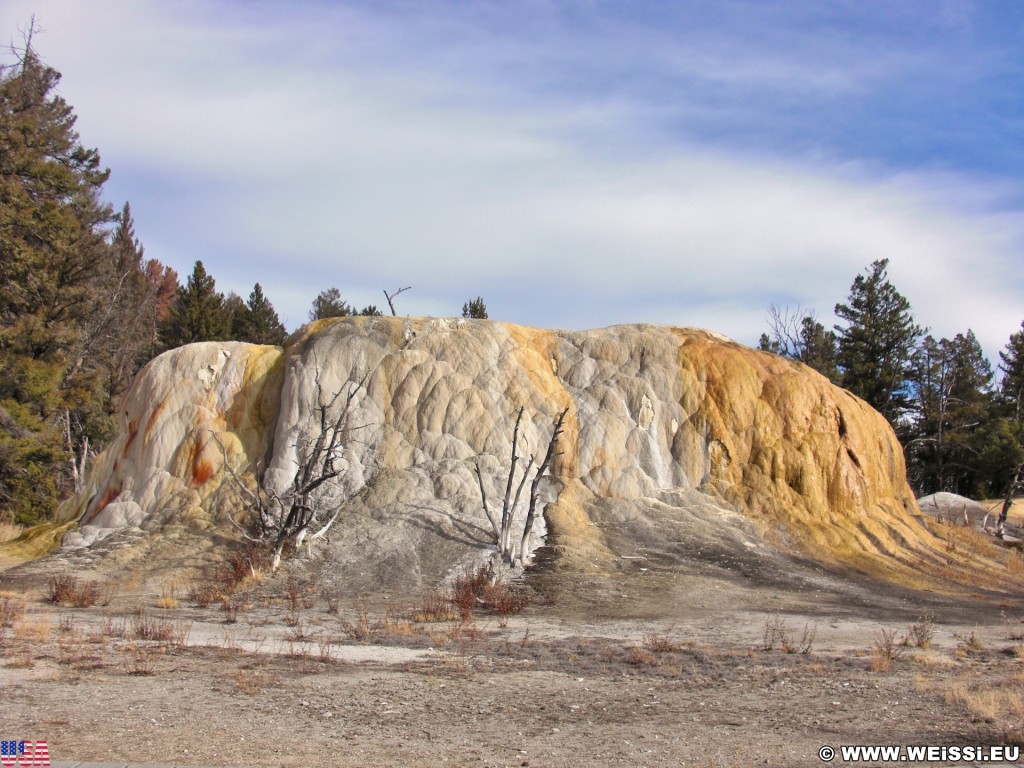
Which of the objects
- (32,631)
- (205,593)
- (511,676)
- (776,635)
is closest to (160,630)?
(32,631)

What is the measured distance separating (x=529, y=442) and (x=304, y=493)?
18.8 ft

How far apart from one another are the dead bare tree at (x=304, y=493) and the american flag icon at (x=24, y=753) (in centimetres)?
1192

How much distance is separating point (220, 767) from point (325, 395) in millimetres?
16063

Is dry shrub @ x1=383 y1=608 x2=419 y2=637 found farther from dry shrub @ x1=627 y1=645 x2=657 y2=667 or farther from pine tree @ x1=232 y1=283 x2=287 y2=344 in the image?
pine tree @ x1=232 y1=283 x2=287 y2=344

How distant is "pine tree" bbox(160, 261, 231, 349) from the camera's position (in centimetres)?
3922

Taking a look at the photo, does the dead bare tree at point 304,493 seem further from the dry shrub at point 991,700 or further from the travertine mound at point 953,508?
the travertine mound at point 953,508

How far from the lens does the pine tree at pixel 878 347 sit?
1769 inches

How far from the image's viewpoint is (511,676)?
11609mm

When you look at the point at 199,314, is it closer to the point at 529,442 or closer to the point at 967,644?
the point at 529,442

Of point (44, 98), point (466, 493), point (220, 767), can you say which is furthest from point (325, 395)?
point (44, 98)

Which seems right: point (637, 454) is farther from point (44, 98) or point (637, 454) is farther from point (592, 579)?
point (44, 98)

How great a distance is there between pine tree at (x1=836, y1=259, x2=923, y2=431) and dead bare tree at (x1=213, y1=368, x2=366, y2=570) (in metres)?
29.8

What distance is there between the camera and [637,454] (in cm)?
2331

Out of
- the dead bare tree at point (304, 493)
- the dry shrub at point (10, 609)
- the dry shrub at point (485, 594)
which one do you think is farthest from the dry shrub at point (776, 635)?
the dry shrub at point (10, 609)
